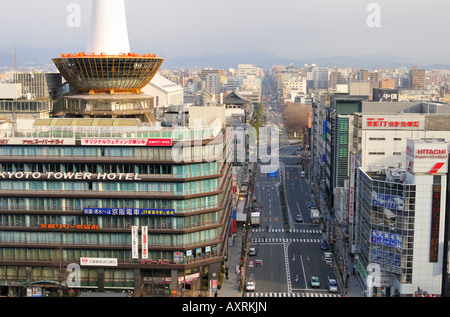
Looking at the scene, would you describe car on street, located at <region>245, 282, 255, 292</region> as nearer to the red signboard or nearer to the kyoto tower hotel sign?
the red signboard

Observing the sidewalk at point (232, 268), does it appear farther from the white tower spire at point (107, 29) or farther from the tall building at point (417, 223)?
the white tower spire at point (107, 29)

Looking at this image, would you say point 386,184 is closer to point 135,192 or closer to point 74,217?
point 135,192

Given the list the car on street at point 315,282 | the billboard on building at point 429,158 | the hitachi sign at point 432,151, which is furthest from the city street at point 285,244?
the hitachi sign at point 432,151

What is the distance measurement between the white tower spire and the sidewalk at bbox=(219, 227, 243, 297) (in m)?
21.4

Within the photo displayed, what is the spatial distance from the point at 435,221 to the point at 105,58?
31.7m

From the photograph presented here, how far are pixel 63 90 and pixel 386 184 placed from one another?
41.9m

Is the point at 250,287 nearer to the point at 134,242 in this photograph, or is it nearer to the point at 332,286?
the point at 332,286

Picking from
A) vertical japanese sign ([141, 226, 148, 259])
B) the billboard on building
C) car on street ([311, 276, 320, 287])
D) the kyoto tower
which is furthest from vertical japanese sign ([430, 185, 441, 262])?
the kyoto tower

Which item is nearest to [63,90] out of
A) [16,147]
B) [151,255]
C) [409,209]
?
[16,147]

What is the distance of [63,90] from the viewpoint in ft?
226

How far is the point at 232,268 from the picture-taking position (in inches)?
1986

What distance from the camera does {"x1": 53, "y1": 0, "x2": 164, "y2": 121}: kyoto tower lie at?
178 ft

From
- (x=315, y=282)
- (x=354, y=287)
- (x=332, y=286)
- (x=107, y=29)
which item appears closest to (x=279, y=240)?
(x=315, y=282)

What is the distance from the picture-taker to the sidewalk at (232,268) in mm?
44094
